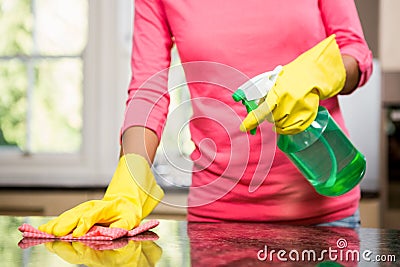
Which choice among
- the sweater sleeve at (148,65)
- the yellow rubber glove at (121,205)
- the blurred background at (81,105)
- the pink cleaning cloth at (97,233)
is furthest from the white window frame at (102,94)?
the pink cleaning cloth at (97,233)

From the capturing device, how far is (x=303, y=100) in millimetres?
1161

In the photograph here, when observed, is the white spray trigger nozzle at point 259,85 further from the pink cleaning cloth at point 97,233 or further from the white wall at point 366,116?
the white wall at point 366,116

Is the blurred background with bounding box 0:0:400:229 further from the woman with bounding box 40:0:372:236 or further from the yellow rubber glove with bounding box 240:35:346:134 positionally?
the yellow rubber glove with bounding box 240:35:346:134

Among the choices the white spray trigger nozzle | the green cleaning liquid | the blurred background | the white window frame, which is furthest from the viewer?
the white window frame

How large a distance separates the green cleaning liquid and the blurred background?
4.64ft

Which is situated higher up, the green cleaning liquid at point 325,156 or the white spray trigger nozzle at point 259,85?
the white spray trigger nozzle at point 259,85

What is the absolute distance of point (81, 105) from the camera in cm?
323

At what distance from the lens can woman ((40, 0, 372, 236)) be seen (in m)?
1.29

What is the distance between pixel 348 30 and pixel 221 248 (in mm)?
576

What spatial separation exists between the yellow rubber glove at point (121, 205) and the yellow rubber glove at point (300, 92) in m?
0.25

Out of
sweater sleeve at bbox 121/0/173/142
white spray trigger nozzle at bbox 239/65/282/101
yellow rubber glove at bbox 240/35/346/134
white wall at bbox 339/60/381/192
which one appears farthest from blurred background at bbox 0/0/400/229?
white spray trigger nozzle at bbox 239/65/282/101

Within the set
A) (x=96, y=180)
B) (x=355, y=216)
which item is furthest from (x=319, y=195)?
(x=96, y=180)

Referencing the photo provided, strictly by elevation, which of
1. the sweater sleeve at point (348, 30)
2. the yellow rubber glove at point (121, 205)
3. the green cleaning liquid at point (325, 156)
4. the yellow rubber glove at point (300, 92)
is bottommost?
the yellow rubber glove at point (121, 205)

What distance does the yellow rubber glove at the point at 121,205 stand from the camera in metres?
1.15
